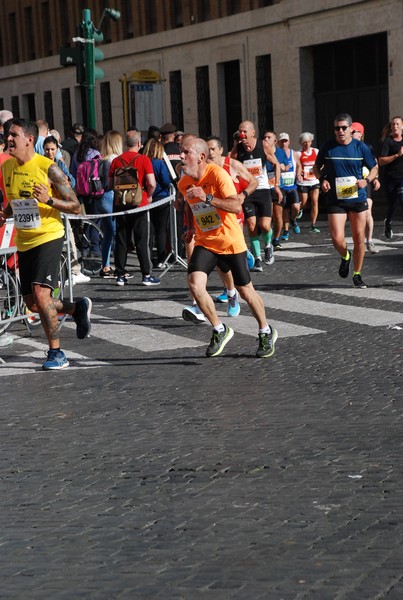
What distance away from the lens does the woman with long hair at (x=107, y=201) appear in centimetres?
1708

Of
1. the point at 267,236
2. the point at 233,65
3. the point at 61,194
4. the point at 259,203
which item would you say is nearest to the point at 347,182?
the point at 259,203

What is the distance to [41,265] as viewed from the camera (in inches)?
390

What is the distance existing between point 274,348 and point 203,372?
1.00 meters

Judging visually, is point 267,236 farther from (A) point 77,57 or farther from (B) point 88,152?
(A) point 77,57

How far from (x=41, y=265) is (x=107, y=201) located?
807 cm

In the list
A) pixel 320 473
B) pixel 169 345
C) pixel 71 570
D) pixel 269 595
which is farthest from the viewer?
pixel 169 345

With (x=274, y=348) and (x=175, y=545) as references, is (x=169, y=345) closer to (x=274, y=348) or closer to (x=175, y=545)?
(x=274, y=348)

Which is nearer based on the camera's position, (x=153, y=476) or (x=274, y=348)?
(x=153, y=476)

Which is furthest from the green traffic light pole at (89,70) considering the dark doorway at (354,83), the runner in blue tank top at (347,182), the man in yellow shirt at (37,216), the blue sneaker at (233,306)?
the dark doorway at (354,83)

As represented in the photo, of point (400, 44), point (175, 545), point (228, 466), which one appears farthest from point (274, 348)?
point (400, 44)

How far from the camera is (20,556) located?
529 cm

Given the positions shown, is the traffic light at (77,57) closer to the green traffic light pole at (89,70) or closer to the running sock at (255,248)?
the green traffic light pole at (89,70)

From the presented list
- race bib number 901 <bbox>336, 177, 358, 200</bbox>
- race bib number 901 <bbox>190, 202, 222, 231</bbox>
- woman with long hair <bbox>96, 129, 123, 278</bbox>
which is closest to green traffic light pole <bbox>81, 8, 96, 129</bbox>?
woman with long hair <bbox>96, 129, 123, 278</bbox>

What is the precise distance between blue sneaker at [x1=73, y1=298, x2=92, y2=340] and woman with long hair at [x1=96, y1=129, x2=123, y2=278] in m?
6.54
